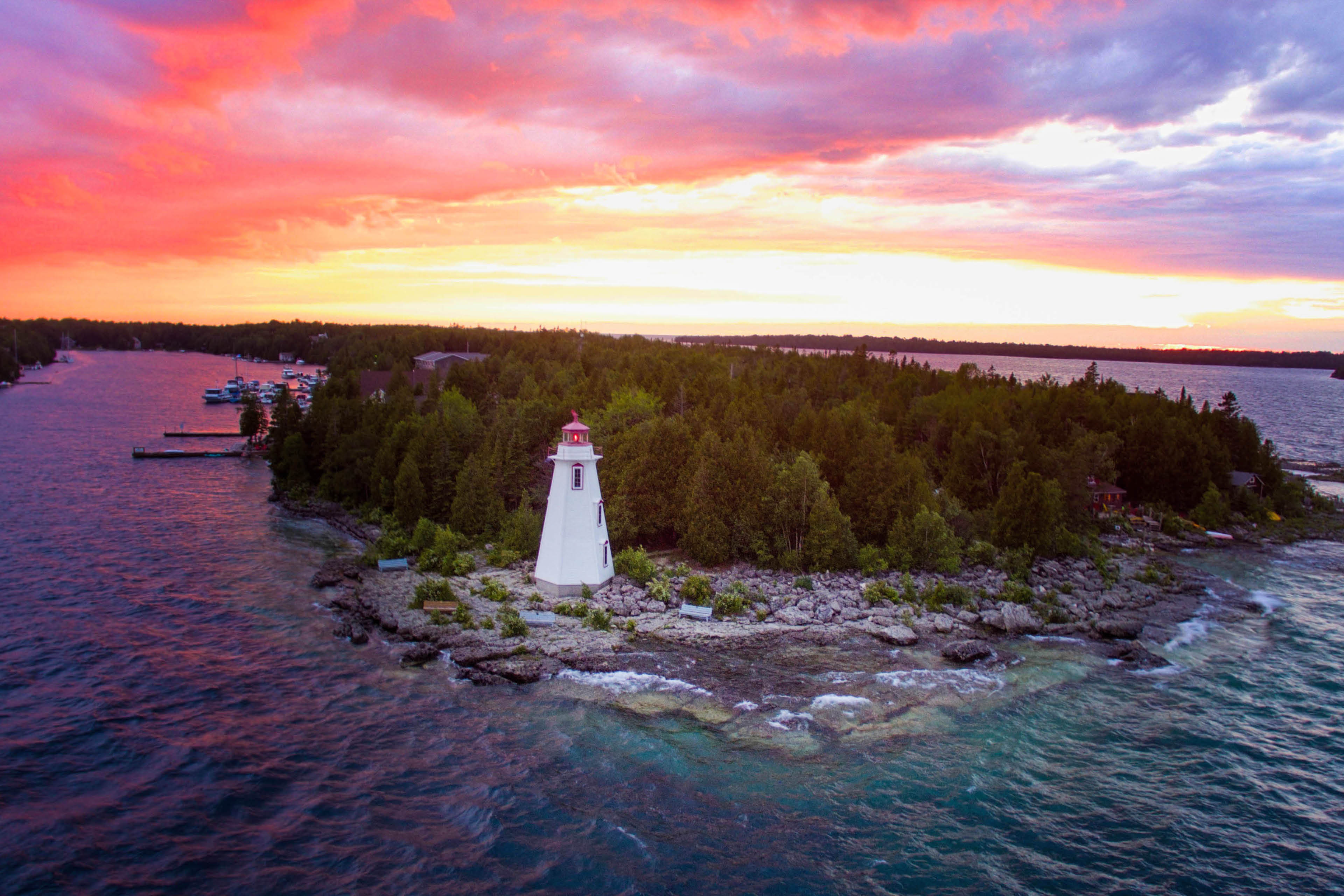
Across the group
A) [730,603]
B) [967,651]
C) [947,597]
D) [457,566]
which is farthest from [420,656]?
[947,597]

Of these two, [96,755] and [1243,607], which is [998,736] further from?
[96,755]

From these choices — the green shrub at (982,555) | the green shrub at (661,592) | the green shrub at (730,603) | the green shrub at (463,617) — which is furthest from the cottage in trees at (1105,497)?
the green shrub at (463,617)

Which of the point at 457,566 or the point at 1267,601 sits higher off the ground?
the point at 457,566

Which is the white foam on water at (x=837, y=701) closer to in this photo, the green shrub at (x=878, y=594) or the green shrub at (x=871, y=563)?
the green shrub at (x=878, y=594)

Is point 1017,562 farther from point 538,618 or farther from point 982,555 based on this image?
point 538,618

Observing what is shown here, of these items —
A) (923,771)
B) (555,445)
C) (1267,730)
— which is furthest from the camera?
(555,445)

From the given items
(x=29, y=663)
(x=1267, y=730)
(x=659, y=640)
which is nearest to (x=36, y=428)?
(x=29, y=663)
